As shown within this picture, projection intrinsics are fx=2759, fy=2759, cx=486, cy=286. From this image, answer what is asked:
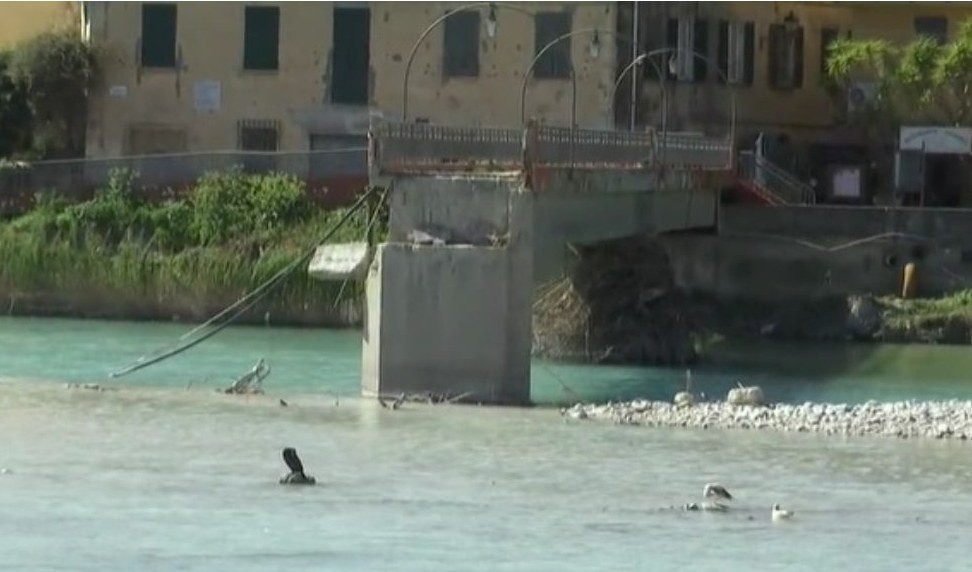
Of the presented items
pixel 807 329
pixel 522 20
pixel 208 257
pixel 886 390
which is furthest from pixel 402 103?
pixel 886 390

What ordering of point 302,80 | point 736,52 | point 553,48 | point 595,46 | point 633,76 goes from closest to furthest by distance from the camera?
→ 1. point 595,46
2. point 633,76
3. point 553,48
4. point 302,80
5. point 736,52

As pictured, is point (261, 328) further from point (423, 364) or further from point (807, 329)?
point (423, 364)

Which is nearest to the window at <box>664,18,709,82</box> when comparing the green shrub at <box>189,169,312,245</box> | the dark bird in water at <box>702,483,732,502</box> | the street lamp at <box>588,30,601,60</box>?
the street lamp at <box>588,30,601,60</box>

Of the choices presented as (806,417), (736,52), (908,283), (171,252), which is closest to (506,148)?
(806,417)

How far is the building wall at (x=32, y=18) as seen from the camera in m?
70.2

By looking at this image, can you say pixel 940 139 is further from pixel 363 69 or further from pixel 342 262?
pixel 342 262

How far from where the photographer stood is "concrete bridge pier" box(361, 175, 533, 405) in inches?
1586

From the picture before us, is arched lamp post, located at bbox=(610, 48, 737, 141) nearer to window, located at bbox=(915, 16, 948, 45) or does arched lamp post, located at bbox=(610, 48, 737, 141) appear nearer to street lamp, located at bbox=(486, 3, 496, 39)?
street lamp, located at bbox=(486, 3, 496, 39)

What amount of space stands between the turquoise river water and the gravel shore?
2.50 feet

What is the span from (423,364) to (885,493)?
10206mm

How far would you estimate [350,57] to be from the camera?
66062 mm

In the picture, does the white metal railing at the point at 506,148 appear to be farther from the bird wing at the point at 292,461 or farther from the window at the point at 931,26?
the window at the point at 931,26

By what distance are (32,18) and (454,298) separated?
34.1 meters

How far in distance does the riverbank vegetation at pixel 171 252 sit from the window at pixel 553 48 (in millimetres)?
6873
